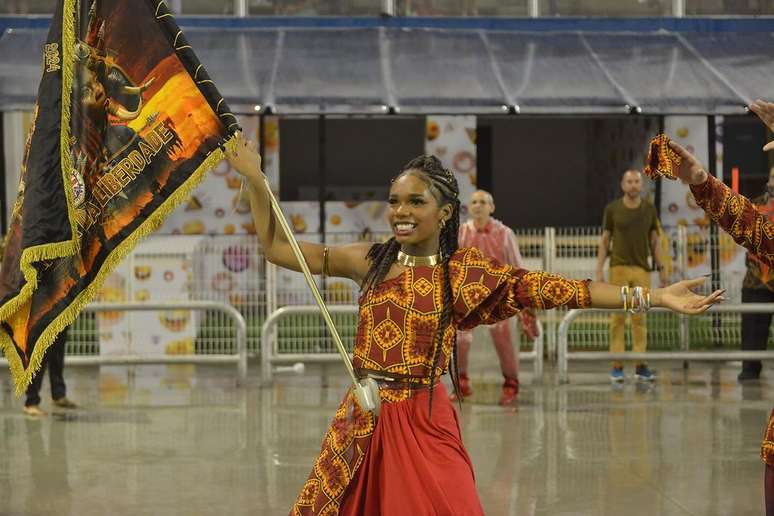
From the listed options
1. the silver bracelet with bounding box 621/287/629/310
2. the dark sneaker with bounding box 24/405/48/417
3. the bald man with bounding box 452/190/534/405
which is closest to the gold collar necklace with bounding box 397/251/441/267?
the silver bracelet with bounding box 621/287/629/310

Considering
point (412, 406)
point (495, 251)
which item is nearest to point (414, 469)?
point (412, 406)

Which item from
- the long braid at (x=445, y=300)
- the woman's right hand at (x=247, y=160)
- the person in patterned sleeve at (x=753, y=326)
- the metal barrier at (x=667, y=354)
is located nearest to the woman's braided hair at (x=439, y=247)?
the long braid at (x=445, y=300)

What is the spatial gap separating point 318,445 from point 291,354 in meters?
3.73

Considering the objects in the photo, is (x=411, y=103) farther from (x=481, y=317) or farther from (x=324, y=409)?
(x=481, y=317)

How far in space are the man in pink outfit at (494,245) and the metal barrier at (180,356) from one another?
232 centimetres

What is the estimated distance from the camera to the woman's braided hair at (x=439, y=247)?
5.12 m

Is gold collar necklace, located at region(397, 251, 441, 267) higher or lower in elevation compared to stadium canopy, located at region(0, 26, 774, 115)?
lower

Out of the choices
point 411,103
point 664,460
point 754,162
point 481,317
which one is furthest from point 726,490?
point 754,162

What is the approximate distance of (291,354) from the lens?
13633 mm

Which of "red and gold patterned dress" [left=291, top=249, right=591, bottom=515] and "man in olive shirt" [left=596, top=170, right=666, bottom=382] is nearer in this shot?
"red and gold patterned dress" [left=291, top=249, right=591, bottom=515]

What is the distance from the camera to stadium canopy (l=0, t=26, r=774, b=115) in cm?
1590

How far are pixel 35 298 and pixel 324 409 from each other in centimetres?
580

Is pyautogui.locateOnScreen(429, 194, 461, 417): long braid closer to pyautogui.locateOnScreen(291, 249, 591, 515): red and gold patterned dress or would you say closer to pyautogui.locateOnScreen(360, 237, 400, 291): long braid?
pyautogui.locateOnScreen(291, 249, 591, 515): red and gold patterned dress

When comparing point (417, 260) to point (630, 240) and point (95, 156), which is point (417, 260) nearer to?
point (95, 156)
